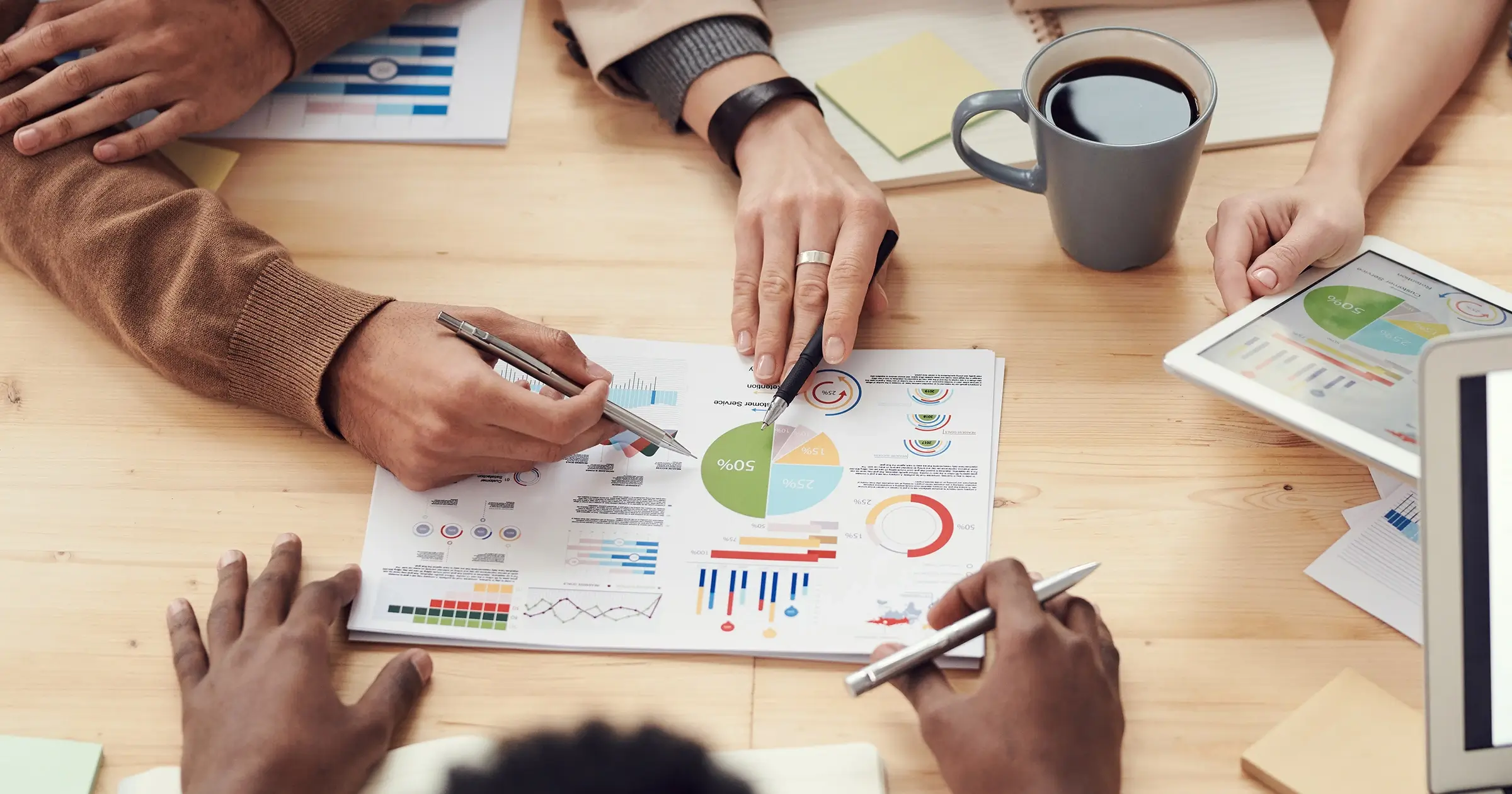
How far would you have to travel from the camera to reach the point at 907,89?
1057 millimetres

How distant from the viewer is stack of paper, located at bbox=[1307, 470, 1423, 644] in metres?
0.73

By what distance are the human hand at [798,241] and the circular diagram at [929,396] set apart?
0.06 meters

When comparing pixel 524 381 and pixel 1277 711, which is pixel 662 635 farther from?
pixel 1277 711

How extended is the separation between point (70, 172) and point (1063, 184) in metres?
0.80

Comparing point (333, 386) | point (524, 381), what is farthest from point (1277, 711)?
point (333, 386)

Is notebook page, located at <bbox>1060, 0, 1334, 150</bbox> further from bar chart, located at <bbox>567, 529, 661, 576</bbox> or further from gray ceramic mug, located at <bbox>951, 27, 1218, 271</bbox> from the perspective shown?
bar chart, located at <bbox>567, 529, 661, 576</bbox>

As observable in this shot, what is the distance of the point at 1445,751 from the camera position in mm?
564

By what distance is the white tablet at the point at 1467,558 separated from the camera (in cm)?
56

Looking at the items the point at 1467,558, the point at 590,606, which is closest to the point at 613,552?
the point at 590,606

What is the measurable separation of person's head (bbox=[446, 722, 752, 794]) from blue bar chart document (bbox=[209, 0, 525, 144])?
0.59 meters

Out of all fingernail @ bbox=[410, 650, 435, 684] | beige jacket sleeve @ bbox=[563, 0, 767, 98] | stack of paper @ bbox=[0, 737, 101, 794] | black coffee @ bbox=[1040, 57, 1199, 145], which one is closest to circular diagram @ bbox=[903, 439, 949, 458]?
black coffee @ bbox=[1040, 57, 1199, 145]

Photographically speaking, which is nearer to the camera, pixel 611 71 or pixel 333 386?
pixel 333 386

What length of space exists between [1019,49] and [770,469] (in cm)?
52

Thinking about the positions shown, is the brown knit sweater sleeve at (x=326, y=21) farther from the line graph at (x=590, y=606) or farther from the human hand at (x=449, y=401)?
the line graph at (x=590, y=606)
